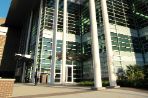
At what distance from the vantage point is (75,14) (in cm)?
3325

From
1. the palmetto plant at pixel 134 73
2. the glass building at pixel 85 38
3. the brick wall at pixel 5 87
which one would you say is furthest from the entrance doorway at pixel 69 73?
the brick wall at pixel 5 87

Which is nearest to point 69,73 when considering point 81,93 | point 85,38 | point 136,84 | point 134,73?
point 85,38

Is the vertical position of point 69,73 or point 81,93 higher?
point 69,73

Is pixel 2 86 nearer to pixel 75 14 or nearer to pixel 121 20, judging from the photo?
pixel 121 20

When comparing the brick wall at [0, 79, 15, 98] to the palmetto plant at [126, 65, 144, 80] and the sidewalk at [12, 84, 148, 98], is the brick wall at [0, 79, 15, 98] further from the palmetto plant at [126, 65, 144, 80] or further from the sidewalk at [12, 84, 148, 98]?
the palmetto plant at [126, 65, 144, 80]

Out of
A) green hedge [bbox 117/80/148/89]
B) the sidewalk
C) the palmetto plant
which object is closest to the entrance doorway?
the palmetto plant

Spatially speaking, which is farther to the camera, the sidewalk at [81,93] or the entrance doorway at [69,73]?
the entrance doorway at [69,73]

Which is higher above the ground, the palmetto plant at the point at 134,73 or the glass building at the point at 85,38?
the glass building at the point at 85,38

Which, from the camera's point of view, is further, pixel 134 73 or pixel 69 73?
pixel 69 73

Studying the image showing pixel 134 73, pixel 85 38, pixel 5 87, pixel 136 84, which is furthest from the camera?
pixel 85 38

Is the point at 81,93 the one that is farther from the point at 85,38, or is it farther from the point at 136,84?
the point at 85,38

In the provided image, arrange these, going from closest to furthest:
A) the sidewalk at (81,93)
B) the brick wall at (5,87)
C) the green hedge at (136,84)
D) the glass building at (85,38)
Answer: the brick wall at (5,87), the sidewalk at (81,93), the green hedge at (136,84), the glass building at (85,38)

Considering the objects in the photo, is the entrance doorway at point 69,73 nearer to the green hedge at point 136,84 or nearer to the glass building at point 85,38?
the glass building at point 85,38

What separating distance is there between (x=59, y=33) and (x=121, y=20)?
34.7ft
